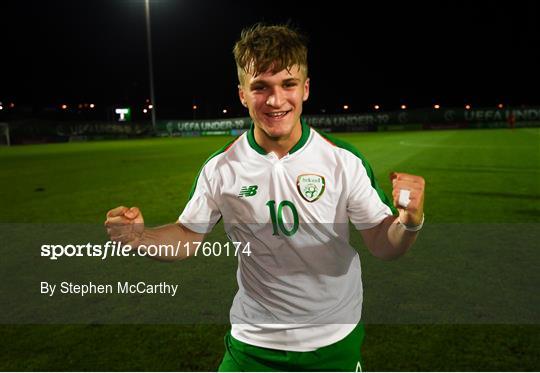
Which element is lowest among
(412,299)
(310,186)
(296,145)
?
(412,299)

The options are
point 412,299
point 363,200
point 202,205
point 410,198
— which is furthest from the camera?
point 412,299

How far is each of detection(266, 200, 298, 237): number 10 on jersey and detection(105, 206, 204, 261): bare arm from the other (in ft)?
1.55

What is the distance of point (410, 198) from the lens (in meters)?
1.97

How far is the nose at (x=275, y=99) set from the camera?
210 centimetres

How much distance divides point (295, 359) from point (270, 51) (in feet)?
4.19

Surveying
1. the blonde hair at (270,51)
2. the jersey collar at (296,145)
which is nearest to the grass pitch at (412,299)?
the jersey collar at (296,145)

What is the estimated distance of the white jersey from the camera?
6.86 feet

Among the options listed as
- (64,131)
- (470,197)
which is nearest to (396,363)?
(470,197)

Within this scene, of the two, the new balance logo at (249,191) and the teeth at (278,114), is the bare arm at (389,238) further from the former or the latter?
the teeth at (278,114)

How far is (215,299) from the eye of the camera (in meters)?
4.29

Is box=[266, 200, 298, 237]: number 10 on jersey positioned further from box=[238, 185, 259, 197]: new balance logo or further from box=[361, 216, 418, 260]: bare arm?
box=[361, 216, 418, 260]: bare arm

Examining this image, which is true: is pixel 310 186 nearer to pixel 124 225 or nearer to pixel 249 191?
pixel 249 191

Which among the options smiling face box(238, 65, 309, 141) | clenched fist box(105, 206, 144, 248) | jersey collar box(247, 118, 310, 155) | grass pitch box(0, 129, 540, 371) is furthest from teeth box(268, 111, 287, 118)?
grass pitch box(0, 129, 540, 371)

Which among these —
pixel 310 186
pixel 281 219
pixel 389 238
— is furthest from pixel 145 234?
pixel 389 238
